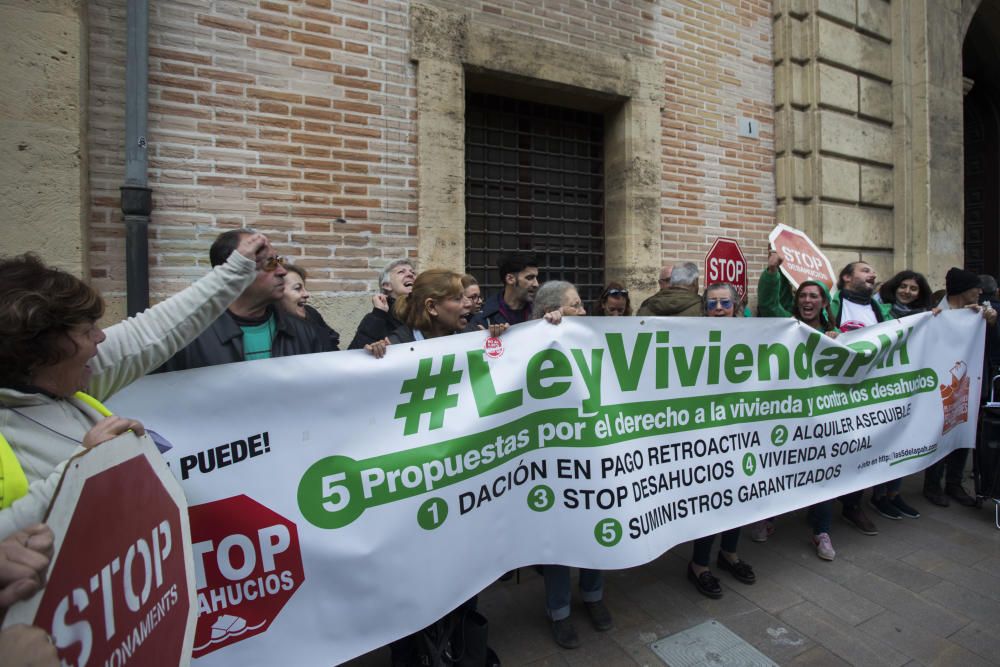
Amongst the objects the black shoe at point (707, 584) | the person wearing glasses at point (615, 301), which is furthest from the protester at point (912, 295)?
the black shoe at point (707, 584)

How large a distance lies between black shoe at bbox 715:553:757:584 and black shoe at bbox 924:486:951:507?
6.83ft

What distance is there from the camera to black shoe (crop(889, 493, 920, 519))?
12.9 feet

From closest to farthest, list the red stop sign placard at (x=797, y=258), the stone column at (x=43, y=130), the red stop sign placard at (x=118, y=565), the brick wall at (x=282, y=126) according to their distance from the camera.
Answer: the red stop sign placard at (x=118, y=565) < the stone column at (x=43, y=130) < the brick wall at (x=282, y=126) < the red stop sign placard at (x=797, y=258)

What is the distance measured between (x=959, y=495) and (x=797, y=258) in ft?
6.89

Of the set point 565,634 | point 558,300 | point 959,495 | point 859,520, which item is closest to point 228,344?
point 558,300

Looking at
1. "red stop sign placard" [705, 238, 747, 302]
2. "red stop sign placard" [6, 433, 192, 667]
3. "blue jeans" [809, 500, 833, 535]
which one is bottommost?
"blue jeans" [809, 500, 833, 535]

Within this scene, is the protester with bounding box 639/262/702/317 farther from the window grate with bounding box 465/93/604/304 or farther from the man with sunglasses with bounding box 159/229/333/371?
the man with sunglasses with bounding box 159/229/333/371

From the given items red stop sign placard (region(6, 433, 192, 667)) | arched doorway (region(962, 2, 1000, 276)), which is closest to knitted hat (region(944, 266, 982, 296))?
red stop sign placard (region(6, 433, 192, 667))

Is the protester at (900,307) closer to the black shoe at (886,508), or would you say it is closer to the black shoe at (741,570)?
the black shoe at (886,508)

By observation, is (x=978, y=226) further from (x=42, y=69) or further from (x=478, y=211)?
(x=42, y=69)

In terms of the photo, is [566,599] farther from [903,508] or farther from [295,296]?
[903,508]

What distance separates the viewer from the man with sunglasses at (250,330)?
6.72ft

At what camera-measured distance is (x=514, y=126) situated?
546 cm

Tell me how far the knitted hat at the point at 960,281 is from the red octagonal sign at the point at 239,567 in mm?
4489
